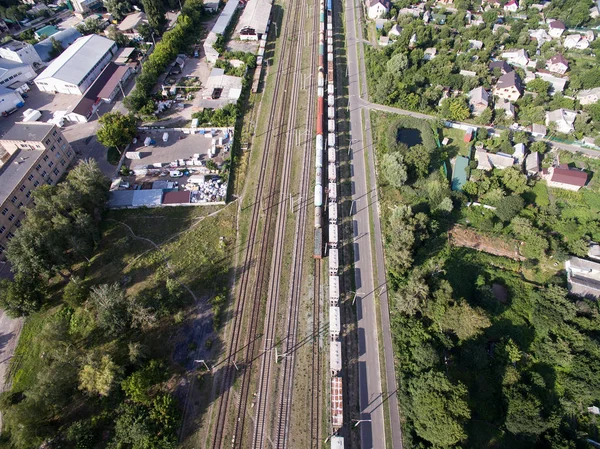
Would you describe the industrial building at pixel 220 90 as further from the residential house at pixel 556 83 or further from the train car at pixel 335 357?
the residential house at pixel 556 83

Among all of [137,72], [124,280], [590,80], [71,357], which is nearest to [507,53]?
[590,80]

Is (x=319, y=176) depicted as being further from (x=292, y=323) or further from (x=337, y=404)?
(x=337, y=404)

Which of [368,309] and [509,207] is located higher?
[509,207]

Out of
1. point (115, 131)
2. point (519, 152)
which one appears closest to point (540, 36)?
point (519, 152)

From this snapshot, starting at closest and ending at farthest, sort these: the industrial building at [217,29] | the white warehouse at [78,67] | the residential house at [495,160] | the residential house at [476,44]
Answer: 1. the residential house at [495,160]
2. the white warehouse at [78,67]
3. the industrial building at [217,29]
4. the residential house at [476,44]

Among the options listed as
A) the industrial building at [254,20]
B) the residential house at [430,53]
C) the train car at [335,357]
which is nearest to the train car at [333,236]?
the train car at [335,357]

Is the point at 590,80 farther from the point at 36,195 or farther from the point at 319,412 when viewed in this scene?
the point at 36,195

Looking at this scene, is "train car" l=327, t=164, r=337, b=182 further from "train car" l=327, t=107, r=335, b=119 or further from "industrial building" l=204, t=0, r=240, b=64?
"industrial building" l=204, t=0, r=240, b=64

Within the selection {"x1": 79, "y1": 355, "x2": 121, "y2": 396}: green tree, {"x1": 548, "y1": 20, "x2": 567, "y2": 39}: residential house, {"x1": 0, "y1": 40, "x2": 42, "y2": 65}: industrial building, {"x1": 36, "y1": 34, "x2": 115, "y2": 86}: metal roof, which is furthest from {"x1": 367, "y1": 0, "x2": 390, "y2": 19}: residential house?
{"x1": 79, "y1": 355, "x2": 121, "y2": 396}: green tree
